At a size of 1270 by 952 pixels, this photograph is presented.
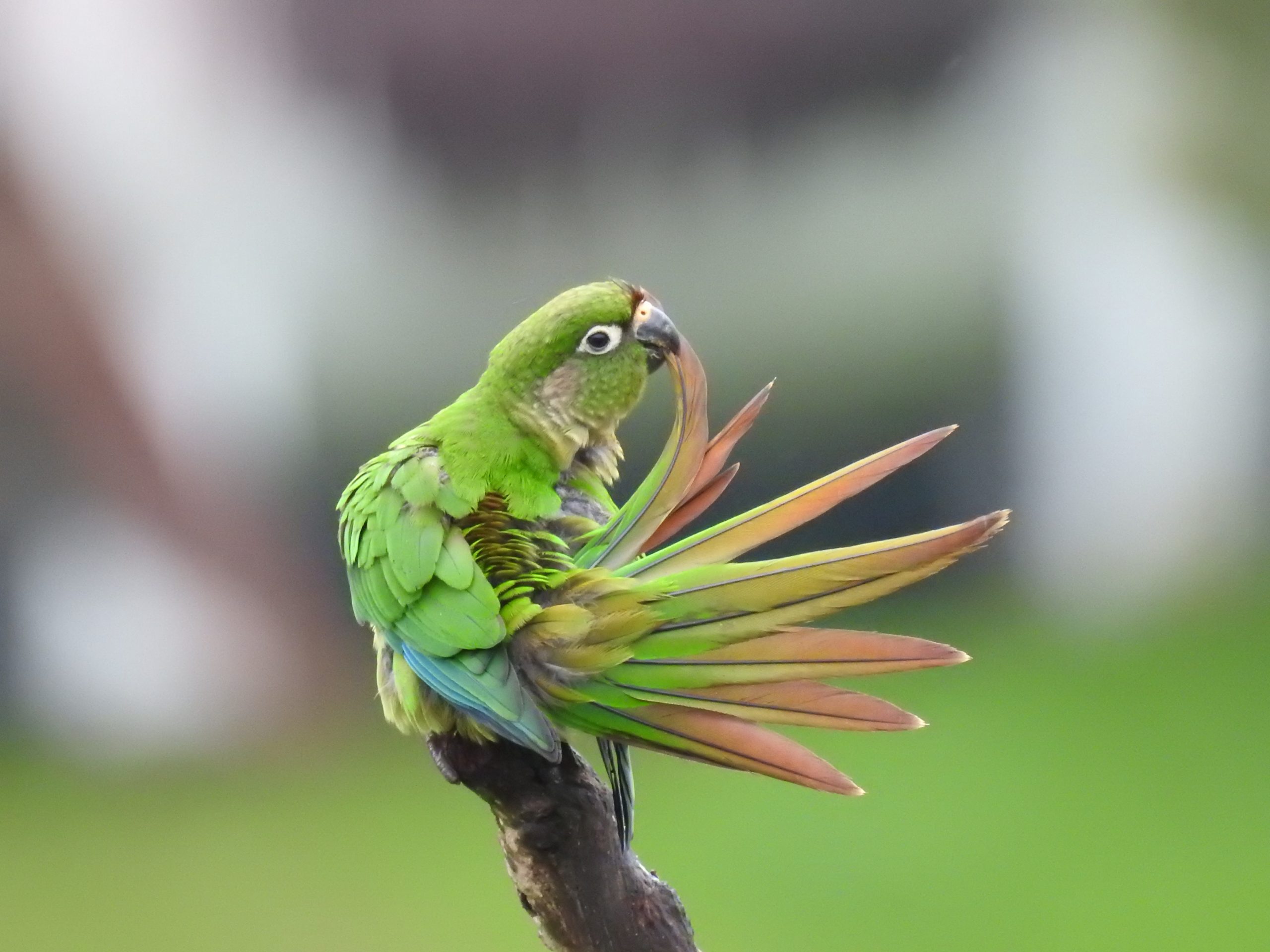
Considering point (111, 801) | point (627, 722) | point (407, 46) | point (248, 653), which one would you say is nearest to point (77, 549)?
point (248, 653)

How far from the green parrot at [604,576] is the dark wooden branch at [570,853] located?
0.6 inches

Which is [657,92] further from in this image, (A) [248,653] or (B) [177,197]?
(A) [248,653]

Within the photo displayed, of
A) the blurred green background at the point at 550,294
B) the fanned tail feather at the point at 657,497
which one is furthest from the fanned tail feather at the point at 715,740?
the blurred green background at the point at 550,294

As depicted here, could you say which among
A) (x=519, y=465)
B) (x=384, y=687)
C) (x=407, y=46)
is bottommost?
(x=384, y=687)

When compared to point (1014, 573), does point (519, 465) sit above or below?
above

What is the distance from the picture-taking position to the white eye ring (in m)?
0.73

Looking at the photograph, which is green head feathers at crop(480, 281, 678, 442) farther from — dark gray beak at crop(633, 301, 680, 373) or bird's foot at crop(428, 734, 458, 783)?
bird's foot at crop(428, 734, 458, 783)

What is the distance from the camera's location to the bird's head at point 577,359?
0.73 meters

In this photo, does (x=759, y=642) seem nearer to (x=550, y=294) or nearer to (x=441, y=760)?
(x=441, y=760)

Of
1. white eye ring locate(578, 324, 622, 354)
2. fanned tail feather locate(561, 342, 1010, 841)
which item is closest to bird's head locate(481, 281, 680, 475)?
white eye ring locate(578, 324, 622, 354)

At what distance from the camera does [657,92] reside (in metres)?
2.34

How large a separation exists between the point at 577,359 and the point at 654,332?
5 centimetres

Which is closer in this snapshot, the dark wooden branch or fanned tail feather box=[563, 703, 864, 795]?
fanned tail feather box=[563, 703, 864, 795]

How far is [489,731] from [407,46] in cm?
194
